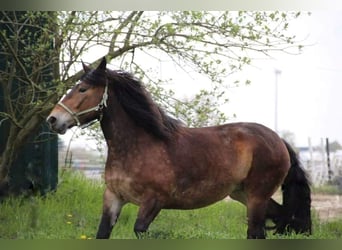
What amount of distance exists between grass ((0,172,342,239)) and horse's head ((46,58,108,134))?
446mm

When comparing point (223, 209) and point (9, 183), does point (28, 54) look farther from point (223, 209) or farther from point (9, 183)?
point (223, 209)

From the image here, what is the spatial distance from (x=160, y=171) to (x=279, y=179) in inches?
28.8

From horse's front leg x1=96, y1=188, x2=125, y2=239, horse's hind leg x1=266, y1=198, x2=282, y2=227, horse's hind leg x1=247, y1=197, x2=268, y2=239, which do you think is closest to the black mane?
horse's front leg x1=96, y1=188, x2=125, y2=239

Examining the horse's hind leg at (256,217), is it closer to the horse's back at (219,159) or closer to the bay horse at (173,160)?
the bay horse at (173,160)

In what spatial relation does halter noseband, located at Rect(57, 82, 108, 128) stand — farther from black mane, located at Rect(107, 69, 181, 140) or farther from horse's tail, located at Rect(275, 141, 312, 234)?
horse's tail, located at Rect(275, 141, 312, 234)

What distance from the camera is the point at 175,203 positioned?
3.15 metres

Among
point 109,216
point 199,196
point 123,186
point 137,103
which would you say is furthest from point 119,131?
point 199,196

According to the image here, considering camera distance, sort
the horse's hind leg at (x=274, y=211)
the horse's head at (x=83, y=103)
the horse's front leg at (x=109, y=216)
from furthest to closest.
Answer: the horse's hind leg at (x=274, y=211) < the horse's front leg at (x=109, y=216) < the horse's head at (x=83, y=103)

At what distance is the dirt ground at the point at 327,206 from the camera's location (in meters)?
3.33

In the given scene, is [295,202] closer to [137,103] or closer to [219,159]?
[219,159]

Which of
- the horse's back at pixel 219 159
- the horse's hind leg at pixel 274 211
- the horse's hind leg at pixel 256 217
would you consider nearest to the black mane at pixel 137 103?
the horse's back at pixel 219 159

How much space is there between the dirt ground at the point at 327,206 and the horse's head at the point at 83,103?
1.42m

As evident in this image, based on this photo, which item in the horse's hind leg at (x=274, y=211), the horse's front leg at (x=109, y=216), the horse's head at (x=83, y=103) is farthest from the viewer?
the horse's hind leg at (x=274, y=211)

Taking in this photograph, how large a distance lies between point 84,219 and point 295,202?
4.19 ft
